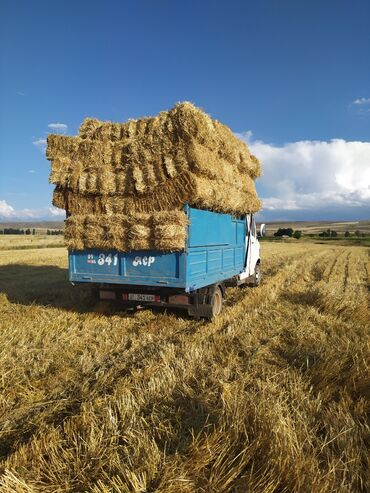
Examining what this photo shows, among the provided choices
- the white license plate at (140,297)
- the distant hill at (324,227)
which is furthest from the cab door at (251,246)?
the distant hill at (324,227)

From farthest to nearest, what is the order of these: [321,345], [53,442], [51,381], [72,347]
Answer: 1. [72,347]
2. [321,345]
3. [51,381]
4. [53,442]

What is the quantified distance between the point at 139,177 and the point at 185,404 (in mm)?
4253

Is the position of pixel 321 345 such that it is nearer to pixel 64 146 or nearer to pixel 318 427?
pixel 318 427

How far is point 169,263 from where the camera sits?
22.6 feet

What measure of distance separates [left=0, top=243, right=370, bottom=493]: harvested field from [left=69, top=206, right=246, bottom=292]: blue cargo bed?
0.85 metres

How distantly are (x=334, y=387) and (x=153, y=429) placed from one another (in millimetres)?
2007

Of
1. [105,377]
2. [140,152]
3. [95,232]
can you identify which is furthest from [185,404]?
[140,152]

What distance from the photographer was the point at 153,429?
10.9 feet

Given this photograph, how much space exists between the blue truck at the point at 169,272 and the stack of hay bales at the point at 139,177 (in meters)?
0.22

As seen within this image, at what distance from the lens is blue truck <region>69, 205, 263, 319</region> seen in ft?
22.6

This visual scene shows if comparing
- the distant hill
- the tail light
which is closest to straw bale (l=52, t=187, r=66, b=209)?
the tail light

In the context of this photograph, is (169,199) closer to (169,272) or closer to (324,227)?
(169,272)

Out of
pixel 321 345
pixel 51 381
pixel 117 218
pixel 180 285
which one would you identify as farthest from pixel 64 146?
pixel 321 345

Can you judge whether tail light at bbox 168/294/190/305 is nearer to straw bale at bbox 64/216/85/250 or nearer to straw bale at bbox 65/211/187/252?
straw bale at bbox 65/211/187/252
